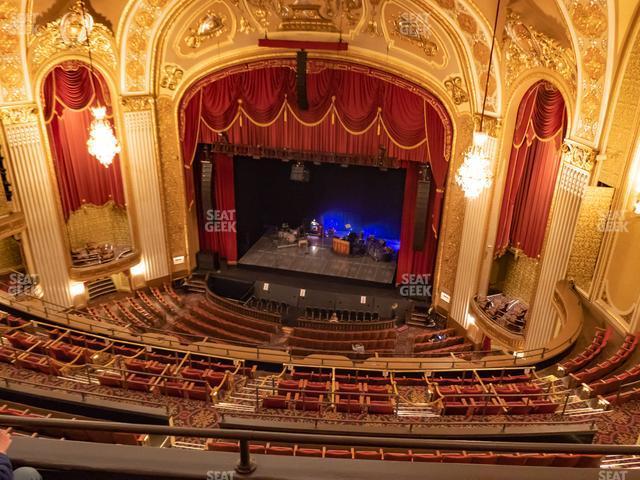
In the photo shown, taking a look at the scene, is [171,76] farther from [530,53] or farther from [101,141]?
[530,53]

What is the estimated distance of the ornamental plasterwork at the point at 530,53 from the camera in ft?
26.4

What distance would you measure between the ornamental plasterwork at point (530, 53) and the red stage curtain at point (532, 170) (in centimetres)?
57

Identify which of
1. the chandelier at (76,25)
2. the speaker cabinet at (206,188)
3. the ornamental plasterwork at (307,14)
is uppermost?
the ornamental plasterwork at (307,14)

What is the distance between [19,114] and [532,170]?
10.5m

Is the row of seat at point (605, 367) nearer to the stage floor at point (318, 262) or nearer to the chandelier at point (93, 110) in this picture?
the stage floor at point (318, 262)

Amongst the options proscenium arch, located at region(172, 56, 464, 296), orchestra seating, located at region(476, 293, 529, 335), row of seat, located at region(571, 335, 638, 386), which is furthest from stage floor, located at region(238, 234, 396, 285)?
row of seat, located at region(571, 335, 638, 386)

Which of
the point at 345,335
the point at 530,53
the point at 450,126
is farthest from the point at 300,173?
the point at 530,53

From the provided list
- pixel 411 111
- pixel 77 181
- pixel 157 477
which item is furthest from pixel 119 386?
pixel 411 111

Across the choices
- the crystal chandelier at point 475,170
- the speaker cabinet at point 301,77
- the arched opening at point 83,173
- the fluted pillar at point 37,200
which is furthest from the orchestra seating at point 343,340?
the fluted pillar at point 37,200

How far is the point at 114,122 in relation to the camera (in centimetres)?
1204

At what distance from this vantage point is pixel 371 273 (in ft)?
47.9

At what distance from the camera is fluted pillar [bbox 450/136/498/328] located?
10.8 meters

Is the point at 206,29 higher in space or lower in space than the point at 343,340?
higher

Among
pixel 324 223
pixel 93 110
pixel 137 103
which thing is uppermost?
pixel 137 103
